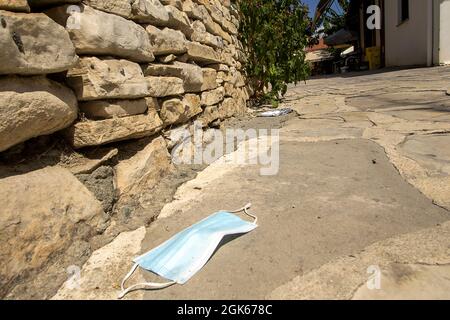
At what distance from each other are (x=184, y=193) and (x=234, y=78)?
2.53 meters

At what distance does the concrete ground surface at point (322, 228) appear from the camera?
3.15ft

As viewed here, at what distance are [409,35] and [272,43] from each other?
20.5 feet

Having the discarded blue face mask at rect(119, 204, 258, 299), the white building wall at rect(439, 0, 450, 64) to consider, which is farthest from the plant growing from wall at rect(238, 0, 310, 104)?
the white building wall at rect(439, 0, 450, 64)

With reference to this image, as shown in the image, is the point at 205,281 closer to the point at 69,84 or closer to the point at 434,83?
the point at 69,84

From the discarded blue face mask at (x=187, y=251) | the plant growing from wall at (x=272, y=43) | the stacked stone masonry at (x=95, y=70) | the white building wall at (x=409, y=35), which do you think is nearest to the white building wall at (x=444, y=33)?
the white building wall at (x=409, y=35)

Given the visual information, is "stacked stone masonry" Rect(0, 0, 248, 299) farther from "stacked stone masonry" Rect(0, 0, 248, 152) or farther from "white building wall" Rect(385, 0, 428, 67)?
"white building wall" Rect(385, 0, 428, 67)

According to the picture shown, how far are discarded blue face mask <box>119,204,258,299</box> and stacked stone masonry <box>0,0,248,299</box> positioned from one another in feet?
0.78

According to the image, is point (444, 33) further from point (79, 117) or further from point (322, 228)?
point (79, 117)

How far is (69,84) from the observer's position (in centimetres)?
137

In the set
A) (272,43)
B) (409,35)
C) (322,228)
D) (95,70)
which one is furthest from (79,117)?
(409,35)

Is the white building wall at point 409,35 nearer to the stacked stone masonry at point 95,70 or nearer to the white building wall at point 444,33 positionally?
the white building wall at point 444,33

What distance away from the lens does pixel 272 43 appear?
15.0ft
